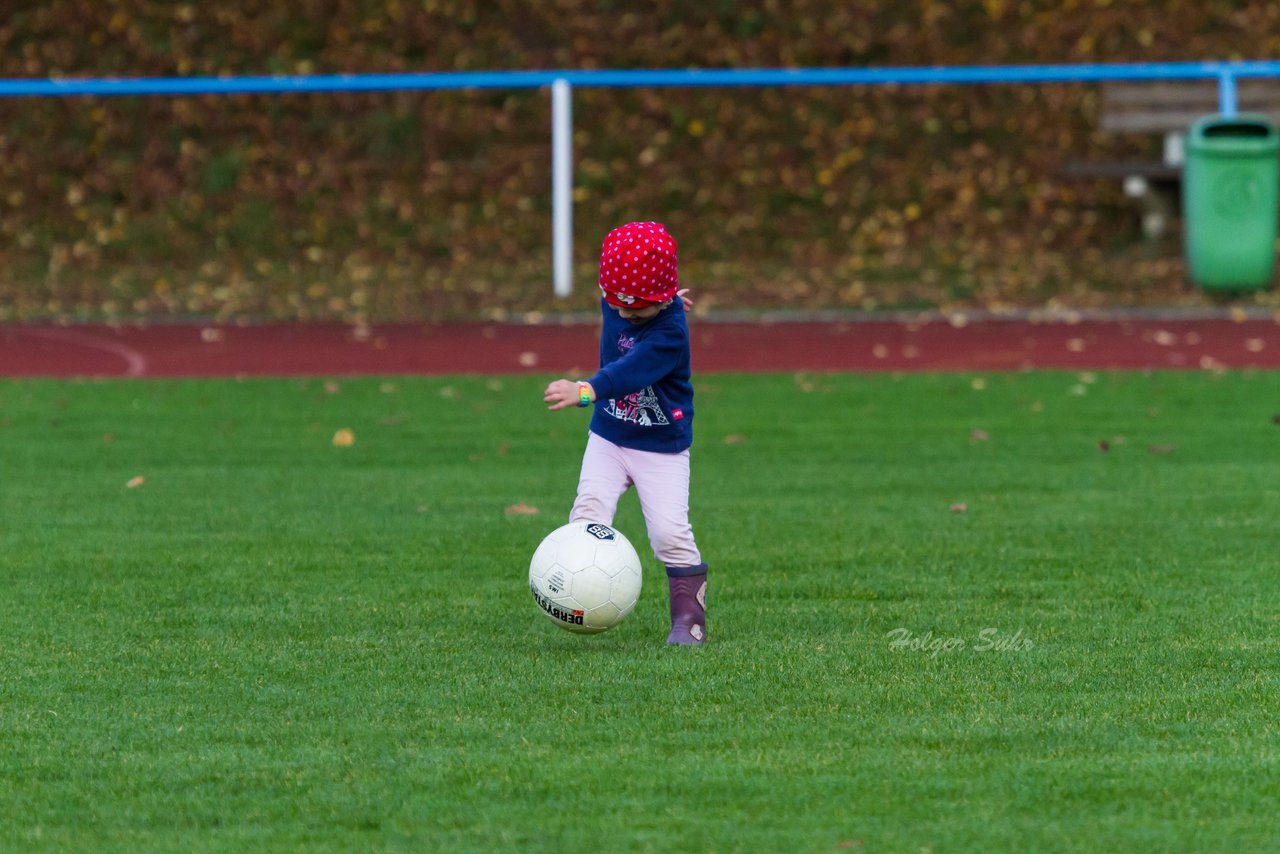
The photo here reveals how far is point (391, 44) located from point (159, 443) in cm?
1278

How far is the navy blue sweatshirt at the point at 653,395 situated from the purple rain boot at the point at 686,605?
14.3 inches

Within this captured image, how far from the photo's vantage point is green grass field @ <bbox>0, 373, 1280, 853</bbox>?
4.05 m

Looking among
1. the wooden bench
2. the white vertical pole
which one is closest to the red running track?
the white vertical pole

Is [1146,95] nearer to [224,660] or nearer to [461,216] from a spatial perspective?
[461,216]

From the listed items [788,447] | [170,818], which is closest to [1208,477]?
[788,447]

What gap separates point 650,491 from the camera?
582cm

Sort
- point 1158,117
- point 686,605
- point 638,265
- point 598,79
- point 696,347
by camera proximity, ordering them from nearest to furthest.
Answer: point 638,265
point 686,605
point 696,347
point 598,79
point 1158,117

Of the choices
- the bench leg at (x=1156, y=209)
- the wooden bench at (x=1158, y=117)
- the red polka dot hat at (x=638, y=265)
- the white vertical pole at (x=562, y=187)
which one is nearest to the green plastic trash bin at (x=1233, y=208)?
the wooden bench at (x=1158, y=117)

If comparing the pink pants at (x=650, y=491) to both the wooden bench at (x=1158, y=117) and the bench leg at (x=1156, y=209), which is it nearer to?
the wooden bench at (x=1158, y=117)

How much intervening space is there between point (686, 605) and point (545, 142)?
1643cm

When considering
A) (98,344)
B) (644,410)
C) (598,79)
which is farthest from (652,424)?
(598,79)

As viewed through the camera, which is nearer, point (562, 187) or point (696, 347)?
point (696, 347)

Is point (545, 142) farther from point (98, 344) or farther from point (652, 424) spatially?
point (652, 424)

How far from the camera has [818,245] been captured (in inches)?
816
